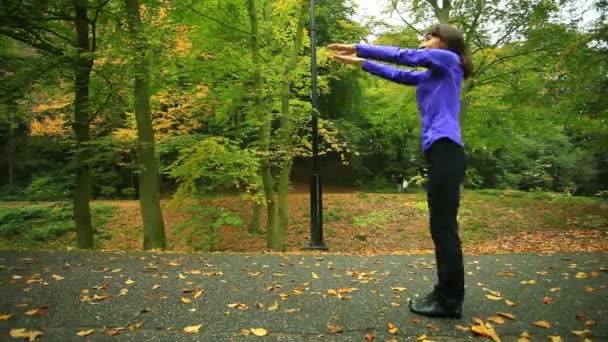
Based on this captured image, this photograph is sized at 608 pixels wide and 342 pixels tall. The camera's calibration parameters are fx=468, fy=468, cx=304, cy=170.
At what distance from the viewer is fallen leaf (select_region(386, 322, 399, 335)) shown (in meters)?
3.16

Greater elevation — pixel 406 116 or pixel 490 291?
pixel 406 116

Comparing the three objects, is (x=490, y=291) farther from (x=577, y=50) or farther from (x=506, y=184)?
(x=506, y=184)

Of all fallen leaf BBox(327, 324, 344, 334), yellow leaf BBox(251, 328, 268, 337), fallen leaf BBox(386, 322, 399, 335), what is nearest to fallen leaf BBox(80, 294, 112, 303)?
yellow leaf BBox(251, 328, 268, 337)

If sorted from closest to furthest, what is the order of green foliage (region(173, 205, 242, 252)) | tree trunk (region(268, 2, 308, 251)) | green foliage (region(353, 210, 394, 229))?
1. tree trunk (region(268, 2, 308, 251))
2. green foliage (region(173, 205, 242, 252))
3. green foliage (region(353, 210, 394, 229))

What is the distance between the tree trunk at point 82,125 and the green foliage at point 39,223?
5817 mm

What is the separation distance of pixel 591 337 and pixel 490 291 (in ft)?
3.73

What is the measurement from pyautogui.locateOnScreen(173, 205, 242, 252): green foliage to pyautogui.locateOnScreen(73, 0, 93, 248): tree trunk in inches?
144

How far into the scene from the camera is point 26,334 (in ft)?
10.3

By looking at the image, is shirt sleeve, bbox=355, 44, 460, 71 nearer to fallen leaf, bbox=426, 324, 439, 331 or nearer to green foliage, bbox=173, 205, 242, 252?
fallen leaf, bbox=426, 324, 439, 331

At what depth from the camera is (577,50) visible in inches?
385

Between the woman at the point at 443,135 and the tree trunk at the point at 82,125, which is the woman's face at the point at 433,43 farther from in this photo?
the tree trunk at the point at 82,125

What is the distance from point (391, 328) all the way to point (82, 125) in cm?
861

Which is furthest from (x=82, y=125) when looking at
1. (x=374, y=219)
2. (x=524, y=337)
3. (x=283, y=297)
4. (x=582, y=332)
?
(x=374, y=219)

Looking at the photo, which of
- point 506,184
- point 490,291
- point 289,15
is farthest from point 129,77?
point 506,184
